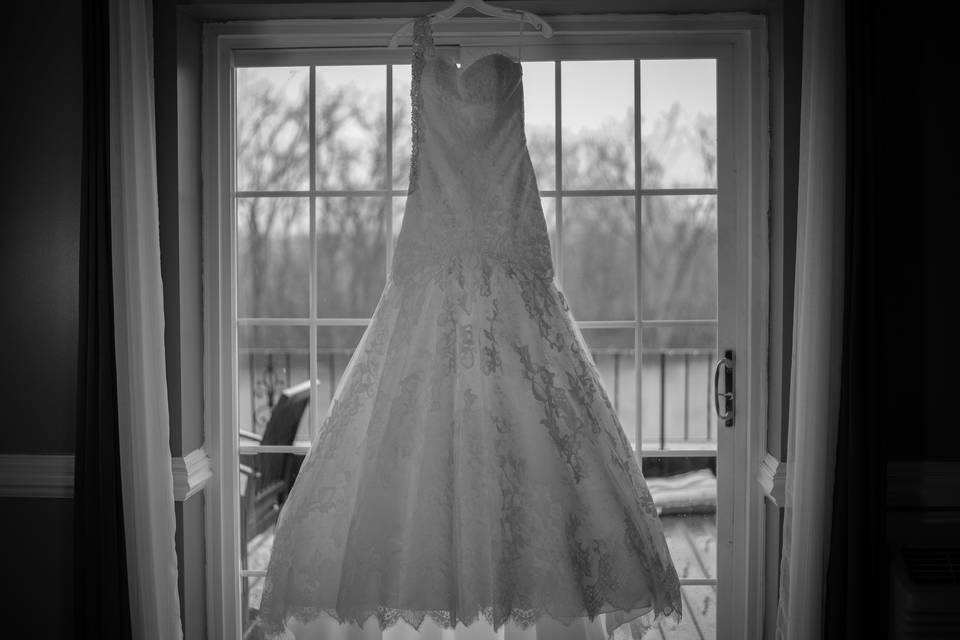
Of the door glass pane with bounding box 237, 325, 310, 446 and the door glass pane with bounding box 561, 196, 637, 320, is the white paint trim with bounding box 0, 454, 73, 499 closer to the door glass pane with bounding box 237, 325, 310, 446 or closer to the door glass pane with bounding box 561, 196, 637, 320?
the door glass pane with bounding box 237, 325, 310, 446

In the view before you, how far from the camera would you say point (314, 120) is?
205 centimetres

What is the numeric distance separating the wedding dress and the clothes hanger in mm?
93

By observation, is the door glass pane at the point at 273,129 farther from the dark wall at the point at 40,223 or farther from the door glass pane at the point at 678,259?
the door glass pane at the point at 678,259

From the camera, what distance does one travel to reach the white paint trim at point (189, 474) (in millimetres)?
1873

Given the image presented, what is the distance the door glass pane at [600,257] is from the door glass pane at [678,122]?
14 cm

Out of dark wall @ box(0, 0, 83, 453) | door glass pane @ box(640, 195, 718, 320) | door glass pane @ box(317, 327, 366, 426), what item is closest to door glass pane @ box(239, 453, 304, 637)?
door glass pane @ box(317, 327, 366, 426)

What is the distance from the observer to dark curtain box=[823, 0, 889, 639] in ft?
5.13

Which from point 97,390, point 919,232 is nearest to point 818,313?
point 919,232

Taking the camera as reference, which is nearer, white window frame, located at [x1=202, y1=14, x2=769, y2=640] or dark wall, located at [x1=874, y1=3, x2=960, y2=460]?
dark wall, located at [x1=874, y1=3, x2=960, y2=460]

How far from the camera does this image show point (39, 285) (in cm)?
189

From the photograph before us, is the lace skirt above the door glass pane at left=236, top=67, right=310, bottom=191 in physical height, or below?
below

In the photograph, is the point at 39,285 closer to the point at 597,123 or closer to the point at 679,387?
the point at 597,123

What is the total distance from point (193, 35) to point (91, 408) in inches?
42.0

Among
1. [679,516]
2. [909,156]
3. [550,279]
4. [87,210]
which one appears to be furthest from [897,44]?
[87,210]
